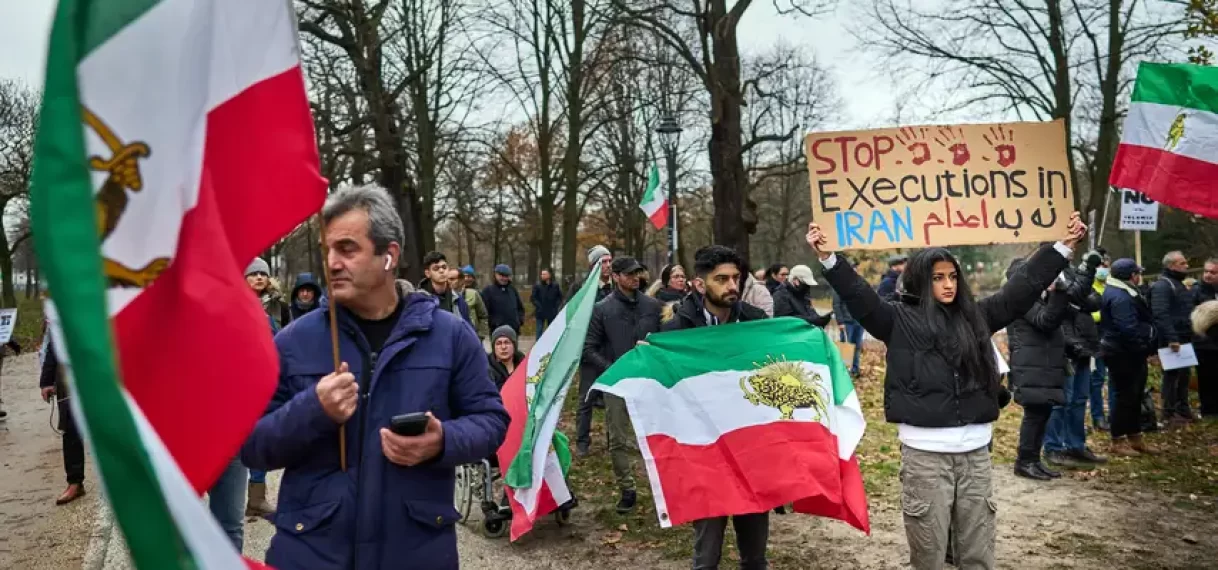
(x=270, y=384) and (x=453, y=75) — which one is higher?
(x=453, y=75)

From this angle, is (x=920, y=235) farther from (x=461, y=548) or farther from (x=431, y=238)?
(x=431, y=238)

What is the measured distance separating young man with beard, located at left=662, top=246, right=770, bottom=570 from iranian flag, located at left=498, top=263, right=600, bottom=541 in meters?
0.90

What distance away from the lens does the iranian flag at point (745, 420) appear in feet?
15.1

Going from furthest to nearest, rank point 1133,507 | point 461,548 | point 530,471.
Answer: point 1133,507
point 461,548
point 530,471

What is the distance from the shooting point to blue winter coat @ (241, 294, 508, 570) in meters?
2.35

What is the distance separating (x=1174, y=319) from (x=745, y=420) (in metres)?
7.53

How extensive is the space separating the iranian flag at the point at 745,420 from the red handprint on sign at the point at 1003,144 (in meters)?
1.43

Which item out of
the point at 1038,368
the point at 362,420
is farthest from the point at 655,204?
the point at 362,420

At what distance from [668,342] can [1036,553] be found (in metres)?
2.97

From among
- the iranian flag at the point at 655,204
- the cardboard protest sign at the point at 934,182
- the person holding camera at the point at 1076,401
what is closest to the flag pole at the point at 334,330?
the cardboard protest sign at the point at 934,182

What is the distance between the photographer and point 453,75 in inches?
890

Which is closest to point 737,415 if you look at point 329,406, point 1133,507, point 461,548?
point 461,548

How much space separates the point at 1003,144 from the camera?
16.1ft

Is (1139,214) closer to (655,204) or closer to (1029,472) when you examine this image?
(1029,472)
